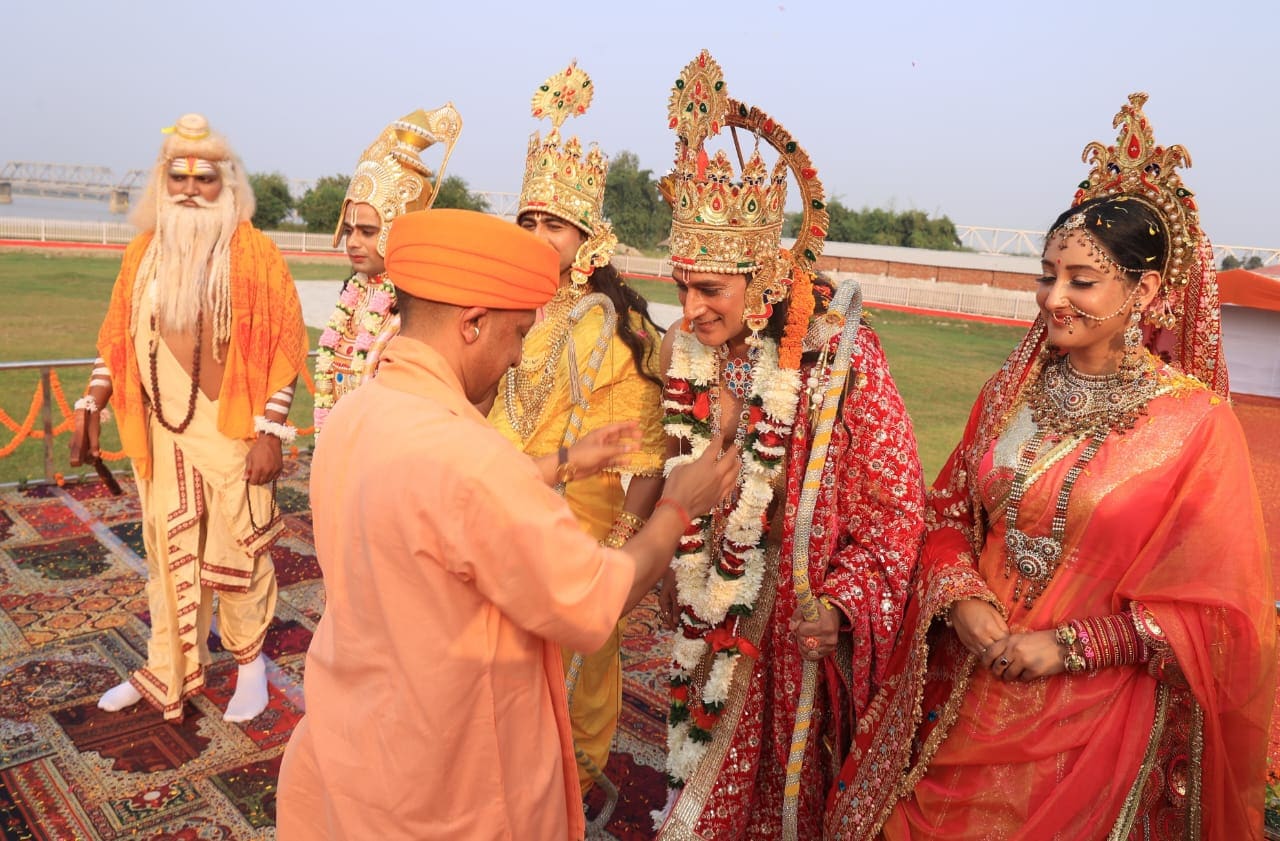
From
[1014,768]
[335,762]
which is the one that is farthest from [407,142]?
[1014,768]

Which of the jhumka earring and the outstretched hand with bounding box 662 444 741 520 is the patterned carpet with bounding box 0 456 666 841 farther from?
the jhumka earring

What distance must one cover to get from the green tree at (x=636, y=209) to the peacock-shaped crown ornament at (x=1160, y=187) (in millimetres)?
37580

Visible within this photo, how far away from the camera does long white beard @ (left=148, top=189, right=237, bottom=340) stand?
4375 millimetres

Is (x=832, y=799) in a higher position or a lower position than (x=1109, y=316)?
lower

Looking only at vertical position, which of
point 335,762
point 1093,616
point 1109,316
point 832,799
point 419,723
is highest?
point 1109,316

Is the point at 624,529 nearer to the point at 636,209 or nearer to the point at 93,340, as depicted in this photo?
the point at 93,340

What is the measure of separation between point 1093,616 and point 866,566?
639mm

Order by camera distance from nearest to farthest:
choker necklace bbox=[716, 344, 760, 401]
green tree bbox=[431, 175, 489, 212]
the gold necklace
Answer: choker necklace bbox=[716, 344, 760, 401]
the gold necklace
green tree bbox=[431, 175, 489, 212]

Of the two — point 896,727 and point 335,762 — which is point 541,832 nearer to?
point 335,762

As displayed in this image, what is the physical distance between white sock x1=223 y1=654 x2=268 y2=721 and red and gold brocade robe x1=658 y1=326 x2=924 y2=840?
7.84 ft

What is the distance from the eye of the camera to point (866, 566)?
2906 mm

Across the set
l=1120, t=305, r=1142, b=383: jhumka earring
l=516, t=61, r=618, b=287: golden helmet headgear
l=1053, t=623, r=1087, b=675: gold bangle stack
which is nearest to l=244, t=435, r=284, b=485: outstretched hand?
l=516, t=61, r=618, b=287: golden helmet headgear

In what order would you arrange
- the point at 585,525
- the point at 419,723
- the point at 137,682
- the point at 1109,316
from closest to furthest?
the point at 419,723 → the point at 1109,316 → the point at 585,525 → the point at 137,682

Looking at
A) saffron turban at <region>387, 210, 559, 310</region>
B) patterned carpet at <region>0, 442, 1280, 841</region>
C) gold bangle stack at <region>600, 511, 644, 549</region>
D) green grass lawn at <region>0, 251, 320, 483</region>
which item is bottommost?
green grass lawn at <region>0, 251, 320, 483</region>
